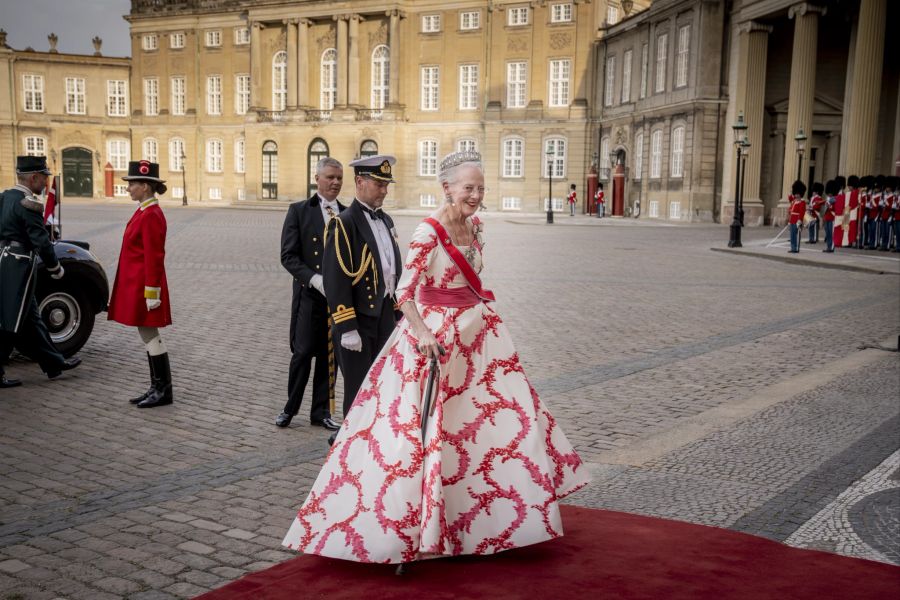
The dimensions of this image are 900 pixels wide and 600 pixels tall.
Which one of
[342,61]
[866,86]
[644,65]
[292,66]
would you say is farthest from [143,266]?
[292,66]

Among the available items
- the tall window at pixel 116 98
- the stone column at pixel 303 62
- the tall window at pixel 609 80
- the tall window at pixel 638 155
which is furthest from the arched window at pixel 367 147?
the tall window at pixel 116 98

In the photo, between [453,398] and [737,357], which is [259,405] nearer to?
[453,398]

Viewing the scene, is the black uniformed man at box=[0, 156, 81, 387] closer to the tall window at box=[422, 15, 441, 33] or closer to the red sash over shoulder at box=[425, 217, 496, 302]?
the red sash over shoulder at box=[425, 217, 496, 302]

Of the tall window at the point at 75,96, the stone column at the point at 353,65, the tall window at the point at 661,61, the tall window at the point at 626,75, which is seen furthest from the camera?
the tall window at the point at 75,96

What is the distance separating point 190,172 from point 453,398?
66.2 meters

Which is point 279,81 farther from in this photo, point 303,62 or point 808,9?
point 808,9

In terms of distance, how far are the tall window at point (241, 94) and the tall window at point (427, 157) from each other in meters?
14.4

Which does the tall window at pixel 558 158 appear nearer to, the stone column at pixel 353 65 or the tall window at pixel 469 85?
the tall window at pixel 469 85

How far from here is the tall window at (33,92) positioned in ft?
224

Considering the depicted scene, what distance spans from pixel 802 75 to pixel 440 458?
32645 mm

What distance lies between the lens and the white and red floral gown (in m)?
4.01

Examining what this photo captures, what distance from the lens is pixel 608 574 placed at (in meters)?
4.10

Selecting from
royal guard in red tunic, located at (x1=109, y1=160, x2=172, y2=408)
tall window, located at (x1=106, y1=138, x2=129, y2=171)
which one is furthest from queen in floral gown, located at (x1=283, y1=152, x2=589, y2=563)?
tall window, located at (x1=106, y1=138, x2=129, y2=171)

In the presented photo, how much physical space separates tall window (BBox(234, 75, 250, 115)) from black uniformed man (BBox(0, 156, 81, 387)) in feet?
192
